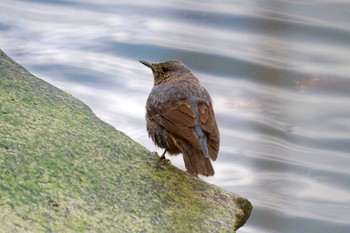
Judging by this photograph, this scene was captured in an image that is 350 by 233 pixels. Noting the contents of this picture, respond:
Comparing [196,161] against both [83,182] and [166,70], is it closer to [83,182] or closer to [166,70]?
[83,182]

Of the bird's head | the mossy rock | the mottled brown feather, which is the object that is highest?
the bird's head

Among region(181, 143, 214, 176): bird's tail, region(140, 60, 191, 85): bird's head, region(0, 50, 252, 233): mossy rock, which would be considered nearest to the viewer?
region(0, 50, 252, 233): mossy rock

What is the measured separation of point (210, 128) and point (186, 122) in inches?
5.6

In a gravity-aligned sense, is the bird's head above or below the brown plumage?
above

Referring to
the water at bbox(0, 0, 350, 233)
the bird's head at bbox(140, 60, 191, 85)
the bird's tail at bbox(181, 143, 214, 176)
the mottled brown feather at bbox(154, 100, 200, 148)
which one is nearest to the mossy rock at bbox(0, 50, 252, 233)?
the bird's tail at bbox(181, 143, 214, 176)

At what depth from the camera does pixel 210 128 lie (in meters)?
6.46

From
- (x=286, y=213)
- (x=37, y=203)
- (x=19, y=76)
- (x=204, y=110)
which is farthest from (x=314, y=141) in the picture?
(x=37, y=203)

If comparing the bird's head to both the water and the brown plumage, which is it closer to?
the brown plumage

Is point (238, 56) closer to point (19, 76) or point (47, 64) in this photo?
point (47, 64)

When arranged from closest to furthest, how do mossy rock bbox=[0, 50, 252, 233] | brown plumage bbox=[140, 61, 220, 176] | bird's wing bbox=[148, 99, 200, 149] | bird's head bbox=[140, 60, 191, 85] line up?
mossy rock bbox=[0, 50, 252, 233]
brown plumage bbox=[140, 61, 220, 176]
bird's wing bbox=[148, 99, 200, 149]
bird's head bbox=[140, 60, 191, 85]

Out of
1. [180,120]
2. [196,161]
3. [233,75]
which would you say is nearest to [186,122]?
[180,120]

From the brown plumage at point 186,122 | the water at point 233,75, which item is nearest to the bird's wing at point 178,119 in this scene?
the brown plumage at point 186,122

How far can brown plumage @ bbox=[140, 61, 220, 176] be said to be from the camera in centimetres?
627

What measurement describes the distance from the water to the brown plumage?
473 mm
